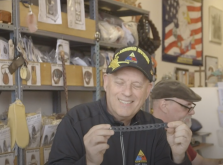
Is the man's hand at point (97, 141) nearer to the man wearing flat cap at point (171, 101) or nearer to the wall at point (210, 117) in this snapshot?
the man wearing flat cap at point (171, 101)

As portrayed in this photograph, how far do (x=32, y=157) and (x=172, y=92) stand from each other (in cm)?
114

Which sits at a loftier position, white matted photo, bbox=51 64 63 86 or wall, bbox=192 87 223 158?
white matted photo, bbox=51 64 63 86

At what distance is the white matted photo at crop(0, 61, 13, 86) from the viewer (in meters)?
2.13

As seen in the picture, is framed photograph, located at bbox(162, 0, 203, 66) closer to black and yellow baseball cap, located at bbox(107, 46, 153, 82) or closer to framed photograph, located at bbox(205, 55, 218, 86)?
framed photograph, located at bbox(205, 55, 218, 86)

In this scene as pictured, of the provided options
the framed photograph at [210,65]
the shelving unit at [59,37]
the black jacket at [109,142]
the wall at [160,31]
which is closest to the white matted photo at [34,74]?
the shelving unit at [59,37]

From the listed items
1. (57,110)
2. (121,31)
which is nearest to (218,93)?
(121,31)

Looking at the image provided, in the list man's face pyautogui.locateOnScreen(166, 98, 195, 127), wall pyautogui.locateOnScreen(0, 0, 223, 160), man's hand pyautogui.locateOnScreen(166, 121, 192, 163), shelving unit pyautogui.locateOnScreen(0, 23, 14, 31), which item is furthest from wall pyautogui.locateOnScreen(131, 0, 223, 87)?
man's hand pyautogui.locateOnScreen(166, 121, 192, 163)

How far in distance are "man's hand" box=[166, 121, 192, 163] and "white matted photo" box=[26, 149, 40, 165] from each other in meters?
1.15

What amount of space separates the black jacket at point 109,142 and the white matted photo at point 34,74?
82 centimetres

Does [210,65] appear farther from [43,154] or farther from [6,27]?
[6,27]

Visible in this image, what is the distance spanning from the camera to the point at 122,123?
1.61 m

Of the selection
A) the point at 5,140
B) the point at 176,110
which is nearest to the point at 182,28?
the point at 176,110

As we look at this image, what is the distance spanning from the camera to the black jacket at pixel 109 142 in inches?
56.3

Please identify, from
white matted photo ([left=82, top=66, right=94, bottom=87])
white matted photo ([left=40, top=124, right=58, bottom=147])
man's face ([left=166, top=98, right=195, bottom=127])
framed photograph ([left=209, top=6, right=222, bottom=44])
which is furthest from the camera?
framed photograph ([left=209, top=6, right=222, bottom=44])
